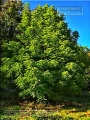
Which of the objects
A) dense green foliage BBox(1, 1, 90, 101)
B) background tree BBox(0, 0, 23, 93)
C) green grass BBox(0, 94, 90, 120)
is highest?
background tree BBox(0, 0, 23, 93)

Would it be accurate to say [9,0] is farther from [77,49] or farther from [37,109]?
[37,109]

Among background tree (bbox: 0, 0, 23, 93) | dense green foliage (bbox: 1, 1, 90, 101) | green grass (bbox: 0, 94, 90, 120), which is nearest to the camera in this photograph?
green grass (bbox: 0, 94, 90, 120)

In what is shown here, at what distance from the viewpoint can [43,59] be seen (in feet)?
107

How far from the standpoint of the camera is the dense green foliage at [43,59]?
1199 inches

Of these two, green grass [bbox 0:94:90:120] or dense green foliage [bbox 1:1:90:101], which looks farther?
dense green foliage [bbox 1:1:90:101]

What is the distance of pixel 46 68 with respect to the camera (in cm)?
3112

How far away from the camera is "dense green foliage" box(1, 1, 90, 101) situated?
30.5 metres

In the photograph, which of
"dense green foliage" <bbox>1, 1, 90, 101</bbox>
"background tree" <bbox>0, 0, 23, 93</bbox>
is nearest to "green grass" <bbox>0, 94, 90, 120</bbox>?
"dense green foliage" <bbox>1, 1, 90, 101</bbox>

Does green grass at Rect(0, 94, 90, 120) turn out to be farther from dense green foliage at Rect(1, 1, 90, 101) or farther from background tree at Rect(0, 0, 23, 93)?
background tree at Rect(0, 0, 23, 93)

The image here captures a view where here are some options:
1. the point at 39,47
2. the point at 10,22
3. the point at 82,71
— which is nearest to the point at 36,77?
the point at 39,47

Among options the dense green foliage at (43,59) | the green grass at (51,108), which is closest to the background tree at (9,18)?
the dense green foliage at (43,59)

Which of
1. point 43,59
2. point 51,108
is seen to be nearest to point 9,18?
point 43,59

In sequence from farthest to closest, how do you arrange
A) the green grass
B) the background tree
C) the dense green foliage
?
the background tree, the dense green foliage, the green grass

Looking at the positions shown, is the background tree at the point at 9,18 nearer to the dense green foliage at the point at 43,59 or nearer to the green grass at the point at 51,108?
the dense green foliage at the point at 43,59
